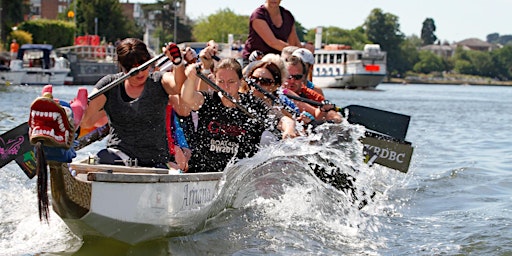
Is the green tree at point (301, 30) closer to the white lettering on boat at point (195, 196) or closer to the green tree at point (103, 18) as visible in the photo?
the green tree at point (103, 18)

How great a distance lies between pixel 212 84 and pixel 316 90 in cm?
338

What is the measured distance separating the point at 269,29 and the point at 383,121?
5.33 feet

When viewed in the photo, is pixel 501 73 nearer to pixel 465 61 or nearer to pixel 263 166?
pixel 465 61

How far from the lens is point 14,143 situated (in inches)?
283

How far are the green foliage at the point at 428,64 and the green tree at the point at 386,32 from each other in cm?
954

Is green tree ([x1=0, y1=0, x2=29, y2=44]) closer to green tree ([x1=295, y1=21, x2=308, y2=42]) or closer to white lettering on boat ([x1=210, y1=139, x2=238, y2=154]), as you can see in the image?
white lettering on boat ([x1=210, y1=139, x2=238, y2=154])

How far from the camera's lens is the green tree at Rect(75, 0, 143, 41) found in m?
75.8

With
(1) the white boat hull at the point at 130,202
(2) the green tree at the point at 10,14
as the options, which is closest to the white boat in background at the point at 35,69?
(2) the green tree at the point at 10,14

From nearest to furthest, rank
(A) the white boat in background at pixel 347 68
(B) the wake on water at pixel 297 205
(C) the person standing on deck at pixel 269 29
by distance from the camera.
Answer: (B) the wake on water at pixel 297 205, (C) the person standing on deck at pixel 269 29, (A) the white boat in background at pixel 347 68

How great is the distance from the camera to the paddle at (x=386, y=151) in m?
9.38

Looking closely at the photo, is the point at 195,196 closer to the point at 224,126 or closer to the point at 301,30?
the point at 224,126

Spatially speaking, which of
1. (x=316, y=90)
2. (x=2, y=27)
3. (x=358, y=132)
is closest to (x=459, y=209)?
(x=358, y=132)

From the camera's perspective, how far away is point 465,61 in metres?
165

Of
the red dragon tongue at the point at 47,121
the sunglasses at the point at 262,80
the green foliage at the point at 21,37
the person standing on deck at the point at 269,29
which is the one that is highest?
the person standing on deck at the point at 269,29
